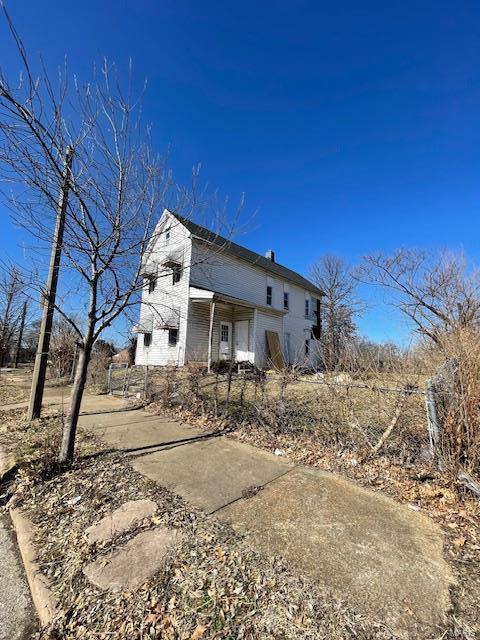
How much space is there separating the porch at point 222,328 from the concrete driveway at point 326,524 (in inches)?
428

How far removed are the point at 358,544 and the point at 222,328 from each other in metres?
15.6

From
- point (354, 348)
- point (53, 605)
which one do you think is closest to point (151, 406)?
point (354, 348)

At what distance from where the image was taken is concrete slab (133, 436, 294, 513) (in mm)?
3547

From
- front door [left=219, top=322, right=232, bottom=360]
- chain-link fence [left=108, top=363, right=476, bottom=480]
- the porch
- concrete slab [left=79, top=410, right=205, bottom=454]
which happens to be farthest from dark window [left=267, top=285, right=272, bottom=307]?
chain-link fence [left=108, top=363, right=476, bottom=480]

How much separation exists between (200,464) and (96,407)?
5.26 m

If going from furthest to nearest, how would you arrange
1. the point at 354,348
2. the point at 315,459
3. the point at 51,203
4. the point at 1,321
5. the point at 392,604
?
the point at 1,321 → the point at 354,348 → the point at 315,459 → the point at 51,203 → the point at 392,604

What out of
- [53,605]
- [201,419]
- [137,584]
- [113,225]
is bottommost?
[53,605]

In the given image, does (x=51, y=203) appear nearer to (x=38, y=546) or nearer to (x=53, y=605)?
(x=38, y=546)

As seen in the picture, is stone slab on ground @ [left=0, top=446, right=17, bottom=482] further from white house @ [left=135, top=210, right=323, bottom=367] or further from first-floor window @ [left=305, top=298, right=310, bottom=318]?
first-floor window @ [left=305, top=298, right=310, bottom=318]

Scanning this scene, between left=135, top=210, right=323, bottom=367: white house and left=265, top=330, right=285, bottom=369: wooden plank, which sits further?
left=265, top=330, right=285, bottom=369: wooden plank

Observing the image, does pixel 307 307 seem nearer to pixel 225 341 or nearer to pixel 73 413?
pixel 225 341

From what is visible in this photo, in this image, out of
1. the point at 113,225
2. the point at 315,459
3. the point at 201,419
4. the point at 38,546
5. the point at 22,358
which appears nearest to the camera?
the point at 38,546

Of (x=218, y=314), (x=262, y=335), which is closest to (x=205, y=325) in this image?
(x=218, y=314)

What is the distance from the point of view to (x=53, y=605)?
2.21m
